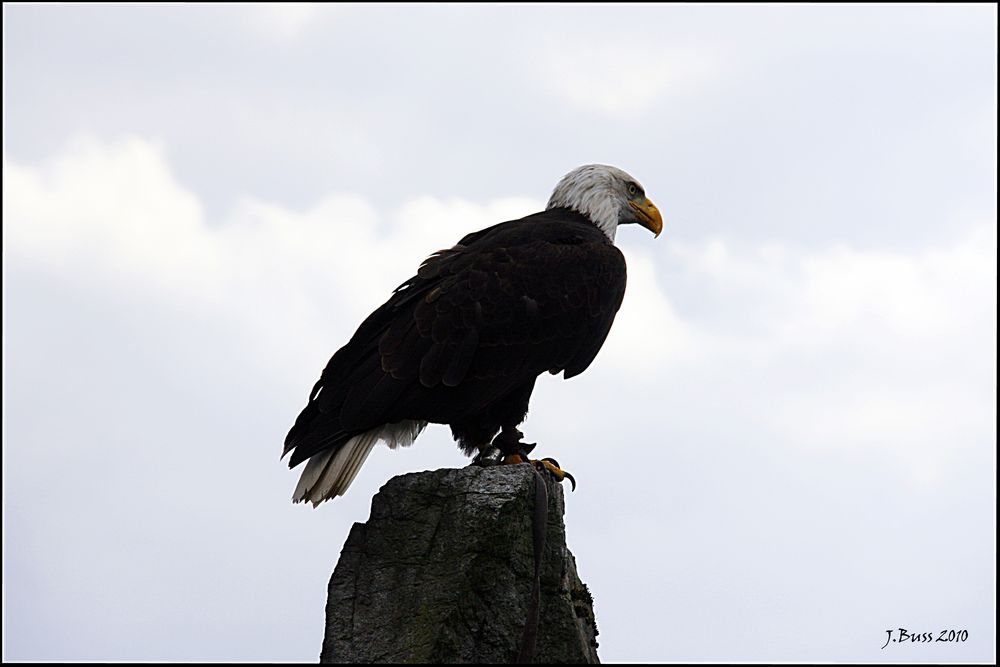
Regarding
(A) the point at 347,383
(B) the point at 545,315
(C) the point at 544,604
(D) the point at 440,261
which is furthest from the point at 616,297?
(C) the point at 544,604

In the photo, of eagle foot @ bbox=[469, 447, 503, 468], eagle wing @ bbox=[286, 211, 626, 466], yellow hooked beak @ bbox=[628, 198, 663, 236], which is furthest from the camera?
yellow hooked beak @ bbox=[628, 198, 663, 236]

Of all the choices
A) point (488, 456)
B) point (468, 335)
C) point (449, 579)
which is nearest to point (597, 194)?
point (468, 335)

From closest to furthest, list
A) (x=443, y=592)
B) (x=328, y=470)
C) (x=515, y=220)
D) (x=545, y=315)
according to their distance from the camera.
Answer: (x=443, y=592) < (x=328, y=470) < (x=545, y=315) < (x=515, y=220)

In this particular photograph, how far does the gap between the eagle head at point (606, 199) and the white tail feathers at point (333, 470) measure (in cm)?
224

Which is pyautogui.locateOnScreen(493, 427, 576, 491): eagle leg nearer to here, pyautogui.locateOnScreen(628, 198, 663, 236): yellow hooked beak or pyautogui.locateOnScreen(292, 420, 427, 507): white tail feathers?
pyautogui.locateOnScreen(292, 420, 427, 507): white tail feathers

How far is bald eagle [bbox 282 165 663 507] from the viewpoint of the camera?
18.3ft

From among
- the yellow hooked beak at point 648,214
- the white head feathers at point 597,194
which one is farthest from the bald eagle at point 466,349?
the yellow hooked beak at point 648,214

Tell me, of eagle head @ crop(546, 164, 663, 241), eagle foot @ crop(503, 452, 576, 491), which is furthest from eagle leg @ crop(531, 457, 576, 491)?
eagle head @ crop(546, 164, 663, 241)

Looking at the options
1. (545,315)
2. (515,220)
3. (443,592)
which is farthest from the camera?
(515,220)

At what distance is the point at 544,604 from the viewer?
4.83m

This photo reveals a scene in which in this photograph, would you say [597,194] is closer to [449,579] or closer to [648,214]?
[648,214]

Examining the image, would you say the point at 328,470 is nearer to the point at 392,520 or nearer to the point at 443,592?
the point at 392,520

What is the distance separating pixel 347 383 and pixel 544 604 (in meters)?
1.59

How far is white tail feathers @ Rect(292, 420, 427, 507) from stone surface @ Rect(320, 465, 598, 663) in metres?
0.64
